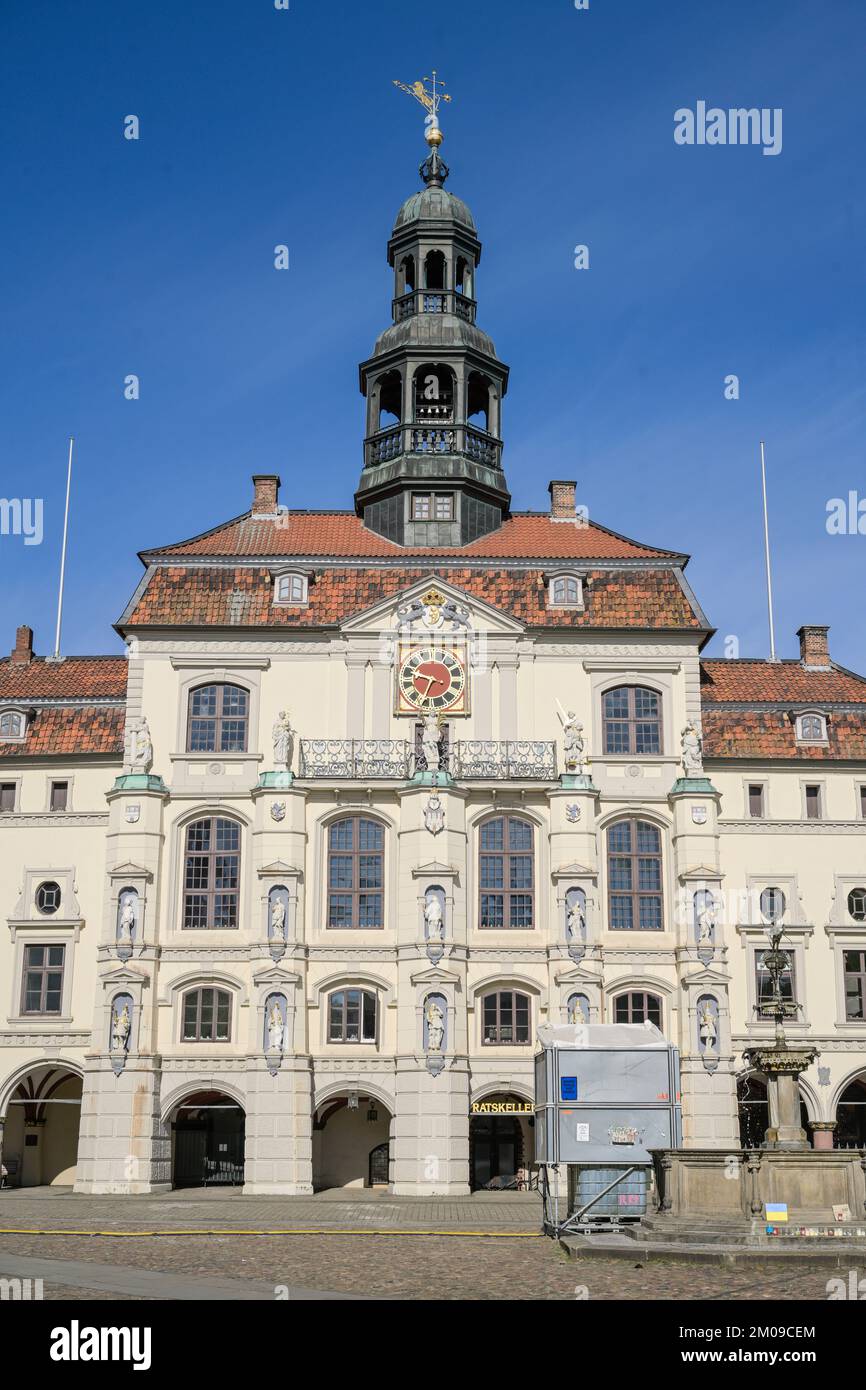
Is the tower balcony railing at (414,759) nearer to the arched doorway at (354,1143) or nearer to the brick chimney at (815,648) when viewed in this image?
the arched doorway at (354,1143)

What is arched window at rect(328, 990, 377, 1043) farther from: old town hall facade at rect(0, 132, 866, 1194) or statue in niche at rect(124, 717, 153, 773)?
statue in niche at rect(124, 717, 153, 773)

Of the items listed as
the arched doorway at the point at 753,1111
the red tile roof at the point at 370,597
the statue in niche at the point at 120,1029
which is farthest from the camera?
the red tile roof at the point at 370,597

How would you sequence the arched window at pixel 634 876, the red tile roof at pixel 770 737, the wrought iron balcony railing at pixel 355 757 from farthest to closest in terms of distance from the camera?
the red tile roof at pixel 770 737 < the wrought iron balcony railing at pixel 355 757 < the arched window at pixel 634 876

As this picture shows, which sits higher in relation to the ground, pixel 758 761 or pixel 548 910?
pixel 758 761

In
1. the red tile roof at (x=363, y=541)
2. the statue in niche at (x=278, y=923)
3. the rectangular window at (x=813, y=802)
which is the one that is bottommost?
the statue in niche at (x=278, y=923)

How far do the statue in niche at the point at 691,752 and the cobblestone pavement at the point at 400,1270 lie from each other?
2159 centimetres

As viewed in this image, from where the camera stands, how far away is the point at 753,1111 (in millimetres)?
47125

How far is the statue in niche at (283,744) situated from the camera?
45062mm

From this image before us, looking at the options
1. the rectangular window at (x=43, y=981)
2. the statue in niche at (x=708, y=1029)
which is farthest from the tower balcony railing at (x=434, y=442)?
the statue in niche at (x=708, y=1029)

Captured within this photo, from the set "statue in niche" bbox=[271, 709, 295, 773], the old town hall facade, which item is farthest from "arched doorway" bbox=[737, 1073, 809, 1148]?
"statue in niche" bbox=[271, 709, 295, 773]

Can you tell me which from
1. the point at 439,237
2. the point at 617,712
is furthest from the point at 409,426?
the point at 617,712

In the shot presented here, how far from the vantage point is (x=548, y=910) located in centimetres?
4462
